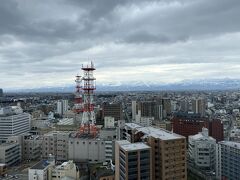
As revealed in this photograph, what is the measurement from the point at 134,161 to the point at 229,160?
7.72 meters

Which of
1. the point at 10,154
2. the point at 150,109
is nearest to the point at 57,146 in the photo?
the point at 10,154

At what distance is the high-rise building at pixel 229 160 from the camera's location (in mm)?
17453

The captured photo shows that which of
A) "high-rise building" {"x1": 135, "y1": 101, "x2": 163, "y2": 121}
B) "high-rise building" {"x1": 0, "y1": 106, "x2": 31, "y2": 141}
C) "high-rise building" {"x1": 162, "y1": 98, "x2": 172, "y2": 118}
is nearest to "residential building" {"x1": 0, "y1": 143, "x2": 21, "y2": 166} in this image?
"high-rise building" {"x1": 0, "y1": 106, "x2": 31, "y2": 141}

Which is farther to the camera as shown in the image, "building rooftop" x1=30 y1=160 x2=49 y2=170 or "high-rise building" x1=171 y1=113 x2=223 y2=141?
"high-rise building" x1=171 y1=113 x2=223 y2=141

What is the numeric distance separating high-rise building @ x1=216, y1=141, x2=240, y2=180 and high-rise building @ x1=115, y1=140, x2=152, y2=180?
21.9 feet

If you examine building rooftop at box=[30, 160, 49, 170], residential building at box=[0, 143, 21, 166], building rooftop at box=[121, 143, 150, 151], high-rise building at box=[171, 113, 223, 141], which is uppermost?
building rooftop at box=[121, 143, 150, 151]

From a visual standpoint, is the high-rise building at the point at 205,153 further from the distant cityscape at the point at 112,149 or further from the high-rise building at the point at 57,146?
the high-rise building at the point at 57,146

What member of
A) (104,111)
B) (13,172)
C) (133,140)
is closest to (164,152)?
(133,140)

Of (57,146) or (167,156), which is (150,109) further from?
(167,156)

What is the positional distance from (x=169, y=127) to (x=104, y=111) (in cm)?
1225

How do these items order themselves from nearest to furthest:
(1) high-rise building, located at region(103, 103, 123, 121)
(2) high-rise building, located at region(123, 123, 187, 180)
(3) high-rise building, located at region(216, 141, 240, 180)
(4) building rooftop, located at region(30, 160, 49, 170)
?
(2) high-rise building, located at region(123, 123, 187, 180), (4) building rooftop, located at region(30, 160, 49, 170), (3) high-rise building, located at region(216, 141, 240, 180), (1) high-rise building, located at region(103, 103, 123, 121)

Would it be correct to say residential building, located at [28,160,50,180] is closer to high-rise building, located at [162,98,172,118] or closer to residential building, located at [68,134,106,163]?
residential building, located at [68,134,106,163]

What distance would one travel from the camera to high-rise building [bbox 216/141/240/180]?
1745 centimetres

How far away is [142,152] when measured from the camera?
13.0 m
